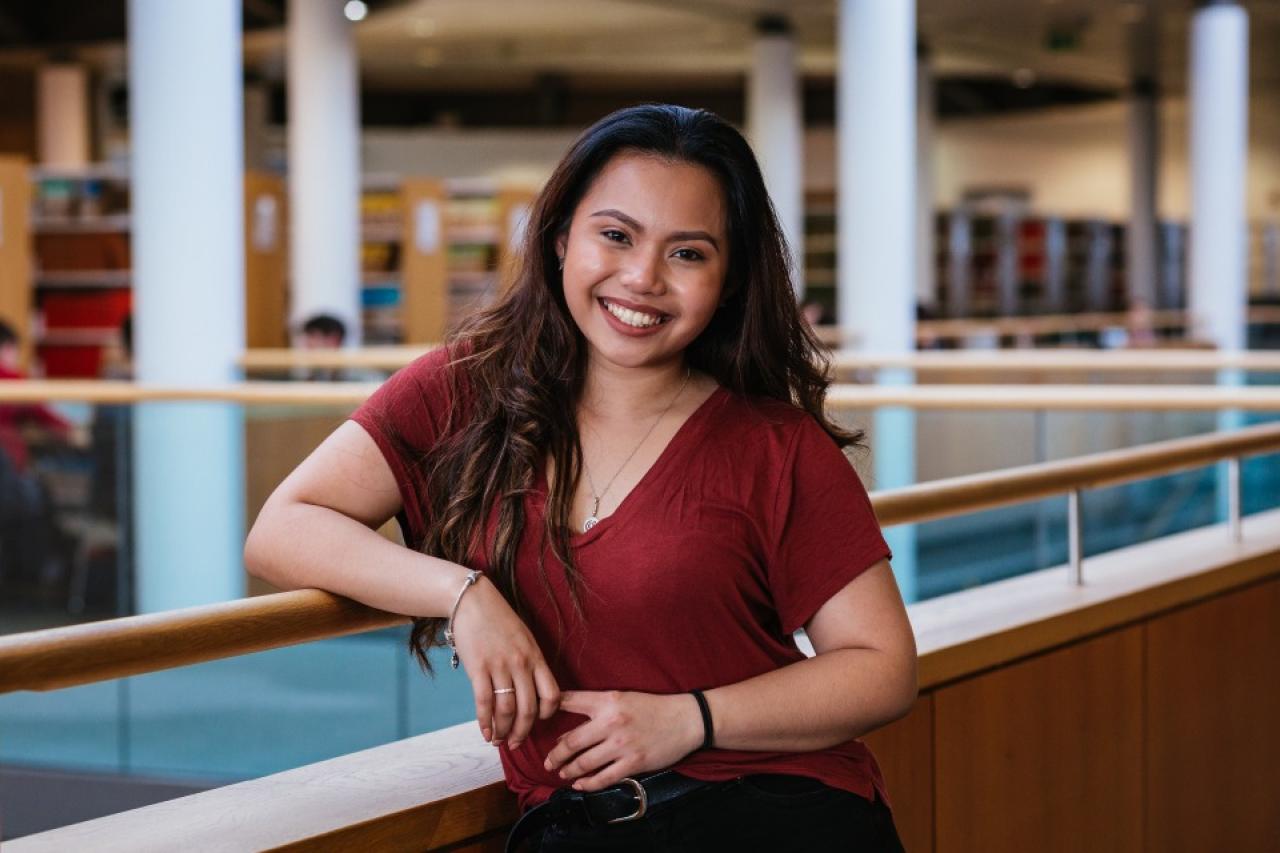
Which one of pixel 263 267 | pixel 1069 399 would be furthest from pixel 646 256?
pixel 263 267

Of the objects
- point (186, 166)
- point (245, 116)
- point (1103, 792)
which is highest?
point (245, 116)

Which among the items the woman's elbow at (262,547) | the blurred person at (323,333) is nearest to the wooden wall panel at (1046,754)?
the woman's elbow at (262,547)

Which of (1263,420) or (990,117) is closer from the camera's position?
(1263,420)

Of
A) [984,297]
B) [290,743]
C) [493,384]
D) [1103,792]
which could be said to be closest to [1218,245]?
[984,297]

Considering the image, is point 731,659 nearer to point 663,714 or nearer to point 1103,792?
point 663,714

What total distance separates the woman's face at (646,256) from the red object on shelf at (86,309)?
10410mm

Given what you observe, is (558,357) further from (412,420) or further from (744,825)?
(744,825)

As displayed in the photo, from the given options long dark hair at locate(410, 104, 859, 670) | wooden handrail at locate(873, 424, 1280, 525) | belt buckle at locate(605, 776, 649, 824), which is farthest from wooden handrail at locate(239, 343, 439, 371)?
belt buckle at locate(605, 776, 649, 824)

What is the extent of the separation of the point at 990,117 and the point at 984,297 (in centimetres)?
450

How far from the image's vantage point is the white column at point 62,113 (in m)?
17.0

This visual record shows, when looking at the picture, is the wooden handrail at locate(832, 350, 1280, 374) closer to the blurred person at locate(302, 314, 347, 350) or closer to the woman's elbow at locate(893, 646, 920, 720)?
the blurred person at locate(302, 314, 347, 350)

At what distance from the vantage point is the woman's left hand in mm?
1496

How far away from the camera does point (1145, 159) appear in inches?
901

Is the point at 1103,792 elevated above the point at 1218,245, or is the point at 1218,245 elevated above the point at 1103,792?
the point at 1218,245
